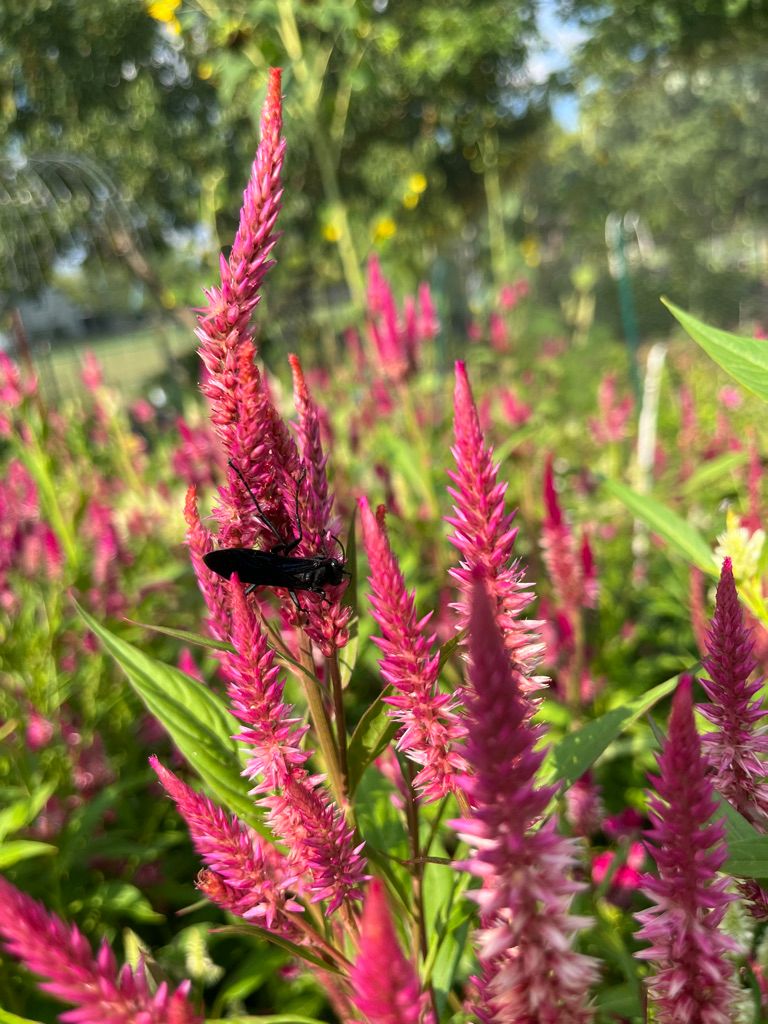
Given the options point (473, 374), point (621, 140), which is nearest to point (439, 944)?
point (473, 374)

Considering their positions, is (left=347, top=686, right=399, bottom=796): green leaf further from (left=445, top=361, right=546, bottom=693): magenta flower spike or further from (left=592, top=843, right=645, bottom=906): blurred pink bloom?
(left=592, top=843, right=645, bottom=906): blurred pink bloom

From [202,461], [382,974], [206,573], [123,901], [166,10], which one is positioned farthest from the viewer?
[166,10]

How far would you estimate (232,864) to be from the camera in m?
0.61

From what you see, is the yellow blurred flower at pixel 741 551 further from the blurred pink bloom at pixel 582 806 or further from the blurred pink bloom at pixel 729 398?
the blurred pink bloom at pixel 729 398

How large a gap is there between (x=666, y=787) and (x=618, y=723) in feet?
1.05

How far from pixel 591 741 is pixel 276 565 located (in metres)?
0.35

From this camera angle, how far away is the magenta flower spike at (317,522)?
Result: 62 centimetres

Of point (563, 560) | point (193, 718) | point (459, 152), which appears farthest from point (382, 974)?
point (459, 152)

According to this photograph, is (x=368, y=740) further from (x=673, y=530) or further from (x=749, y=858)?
(x=673, y=530)

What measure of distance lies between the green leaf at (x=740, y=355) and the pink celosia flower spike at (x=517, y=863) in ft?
1.53

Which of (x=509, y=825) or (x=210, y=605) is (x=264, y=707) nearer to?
(x=210, y=605)

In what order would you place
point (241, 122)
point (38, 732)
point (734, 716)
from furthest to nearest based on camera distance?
point (241, 122) → point (38, 732) → point (734, 716)

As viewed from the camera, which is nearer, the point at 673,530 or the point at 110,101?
the point at 673,530

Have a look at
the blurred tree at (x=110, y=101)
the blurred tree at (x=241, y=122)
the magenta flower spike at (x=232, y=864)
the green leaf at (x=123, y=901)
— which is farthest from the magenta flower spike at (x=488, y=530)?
the blurred tree at (x=110, y=101)
